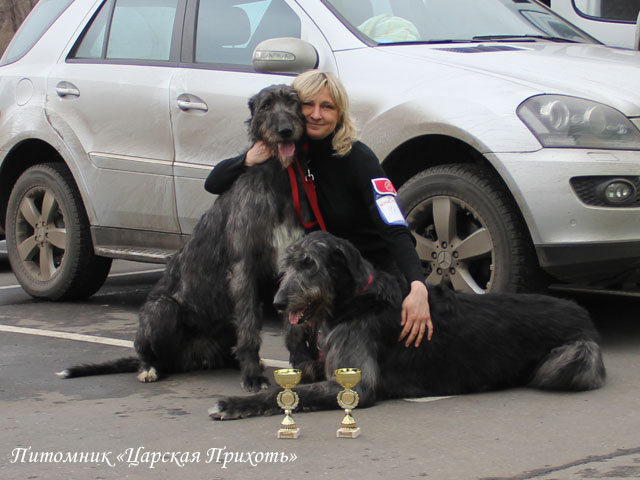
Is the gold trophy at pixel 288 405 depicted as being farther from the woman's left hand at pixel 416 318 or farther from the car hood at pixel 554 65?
the car hood at pixel 554 65

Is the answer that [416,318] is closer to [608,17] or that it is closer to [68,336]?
[68,336]

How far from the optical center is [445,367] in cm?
457

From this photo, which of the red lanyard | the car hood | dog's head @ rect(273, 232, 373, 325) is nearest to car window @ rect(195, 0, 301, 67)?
the car hood

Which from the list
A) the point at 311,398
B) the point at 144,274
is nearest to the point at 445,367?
the point at 311,398

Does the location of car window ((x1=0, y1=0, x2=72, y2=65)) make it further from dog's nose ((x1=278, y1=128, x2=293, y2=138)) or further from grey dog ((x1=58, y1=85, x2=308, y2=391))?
dog's nose ((x1=278, y1=128, x2=293, y2=138))

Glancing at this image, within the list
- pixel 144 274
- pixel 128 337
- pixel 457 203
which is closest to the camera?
pixel 457 203

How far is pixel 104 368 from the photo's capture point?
5.30 meters

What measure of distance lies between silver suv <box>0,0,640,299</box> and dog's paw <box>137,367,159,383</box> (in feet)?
4.83

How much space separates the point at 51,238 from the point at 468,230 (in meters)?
3.28

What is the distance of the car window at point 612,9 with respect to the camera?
880cm

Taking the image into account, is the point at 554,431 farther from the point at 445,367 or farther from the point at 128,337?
the point at 128,337

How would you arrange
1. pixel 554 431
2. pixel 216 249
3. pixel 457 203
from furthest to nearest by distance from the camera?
pixel 457 203 → pixel 216 249 → pixel 554 431

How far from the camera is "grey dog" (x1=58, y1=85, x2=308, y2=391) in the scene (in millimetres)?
4895

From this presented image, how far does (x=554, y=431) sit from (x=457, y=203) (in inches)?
68.7
